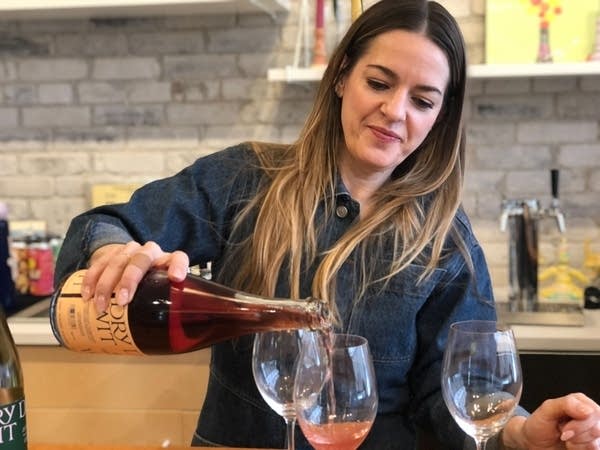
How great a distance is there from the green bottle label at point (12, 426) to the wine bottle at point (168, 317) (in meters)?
0.08

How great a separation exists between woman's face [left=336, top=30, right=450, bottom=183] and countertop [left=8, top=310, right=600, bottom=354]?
26.2 inches

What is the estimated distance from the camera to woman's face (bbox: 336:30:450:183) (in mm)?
1063

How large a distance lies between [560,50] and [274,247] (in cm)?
117

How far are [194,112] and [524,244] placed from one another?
3.19 feet

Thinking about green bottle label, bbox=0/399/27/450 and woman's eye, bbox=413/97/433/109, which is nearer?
green bottle label, bbox=0/399/27/450

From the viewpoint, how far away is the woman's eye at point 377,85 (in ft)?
3.54

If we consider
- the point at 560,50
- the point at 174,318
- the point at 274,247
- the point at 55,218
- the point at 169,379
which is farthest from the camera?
the point at 55,218

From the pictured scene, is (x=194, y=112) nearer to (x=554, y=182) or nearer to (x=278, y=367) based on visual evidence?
(x=554, y=182)

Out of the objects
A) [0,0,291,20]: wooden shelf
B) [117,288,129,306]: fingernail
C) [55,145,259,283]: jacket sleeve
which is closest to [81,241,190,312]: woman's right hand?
[117,288,129,306]: fingernail

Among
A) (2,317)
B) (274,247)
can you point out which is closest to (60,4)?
(274,247)

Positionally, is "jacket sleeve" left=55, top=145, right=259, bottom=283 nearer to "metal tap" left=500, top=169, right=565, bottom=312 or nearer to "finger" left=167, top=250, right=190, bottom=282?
"finger" left=167, top=250, right=190, bottom=282

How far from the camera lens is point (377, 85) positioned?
3.56 feet

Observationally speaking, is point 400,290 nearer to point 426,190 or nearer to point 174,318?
point 426,190

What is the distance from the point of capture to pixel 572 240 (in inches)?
79.2
